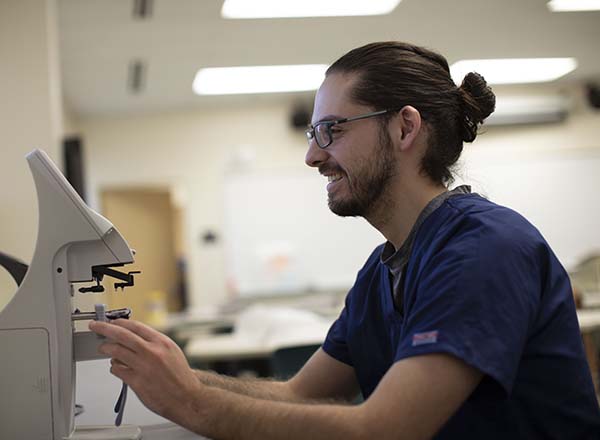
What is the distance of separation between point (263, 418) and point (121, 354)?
24cm

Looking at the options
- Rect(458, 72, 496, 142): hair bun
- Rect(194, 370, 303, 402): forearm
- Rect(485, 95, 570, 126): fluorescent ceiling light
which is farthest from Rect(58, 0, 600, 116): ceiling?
Rect(194, 370, 303, 402): forearm

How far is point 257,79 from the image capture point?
5984mm

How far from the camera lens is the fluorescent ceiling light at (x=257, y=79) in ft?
18.5

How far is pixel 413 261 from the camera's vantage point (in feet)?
4.05

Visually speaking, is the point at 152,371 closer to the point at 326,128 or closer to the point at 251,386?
the point at 251,386

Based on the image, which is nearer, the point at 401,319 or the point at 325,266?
the point at 401,319

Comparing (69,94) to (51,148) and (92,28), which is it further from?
(51,148)

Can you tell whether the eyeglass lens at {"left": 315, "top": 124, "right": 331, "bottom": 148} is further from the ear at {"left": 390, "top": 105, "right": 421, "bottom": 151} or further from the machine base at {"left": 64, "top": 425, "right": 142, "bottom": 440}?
the machine base at {"left": 64, "top": 425, "right": 142, "bottom": 440}

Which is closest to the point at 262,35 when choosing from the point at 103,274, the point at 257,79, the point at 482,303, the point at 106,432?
the point at 257,79

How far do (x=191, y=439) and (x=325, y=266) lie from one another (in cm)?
575

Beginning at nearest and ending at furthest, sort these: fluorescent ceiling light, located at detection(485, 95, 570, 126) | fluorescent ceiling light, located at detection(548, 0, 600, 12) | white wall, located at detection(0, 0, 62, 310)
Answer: white wall, located at detection(0, 0, 62, 310) < fluorescent ceiling light, located at detection(548, 0, 600, 12) < fluorescent ceiling light, located at detection(485, 95, 570, 126)

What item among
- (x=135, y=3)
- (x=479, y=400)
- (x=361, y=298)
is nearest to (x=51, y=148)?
(x=135, y=3)

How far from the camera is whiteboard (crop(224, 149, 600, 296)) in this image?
686 cm

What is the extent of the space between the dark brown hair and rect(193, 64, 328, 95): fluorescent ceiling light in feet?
13.4
